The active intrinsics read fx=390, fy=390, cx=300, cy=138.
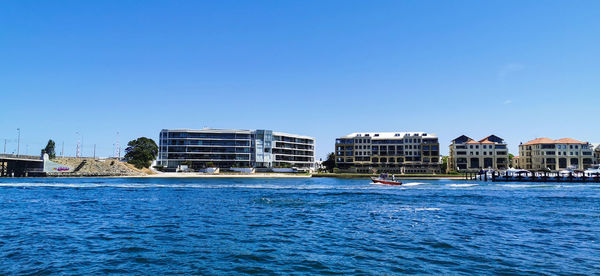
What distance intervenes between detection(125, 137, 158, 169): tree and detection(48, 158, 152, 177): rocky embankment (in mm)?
3204

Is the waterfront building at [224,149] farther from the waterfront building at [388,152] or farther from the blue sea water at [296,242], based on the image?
the blue sea water at [296,242]

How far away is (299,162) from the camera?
173 metres

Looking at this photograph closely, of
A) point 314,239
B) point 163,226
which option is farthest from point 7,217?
point 314,239

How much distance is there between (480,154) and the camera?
15188 cm

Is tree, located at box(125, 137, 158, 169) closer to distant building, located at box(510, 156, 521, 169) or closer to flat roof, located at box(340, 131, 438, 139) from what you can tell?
flat roof, located at box(340, 131, 438, 139)

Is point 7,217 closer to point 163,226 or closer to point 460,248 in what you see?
point 163,226

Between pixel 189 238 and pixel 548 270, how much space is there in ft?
53.4

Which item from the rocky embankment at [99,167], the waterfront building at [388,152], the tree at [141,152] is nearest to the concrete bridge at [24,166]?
the rocky embankment at [99,167]

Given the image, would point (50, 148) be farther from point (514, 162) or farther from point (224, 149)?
point (514, 162)

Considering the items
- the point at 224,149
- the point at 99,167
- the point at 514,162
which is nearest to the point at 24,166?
the point at 99,167

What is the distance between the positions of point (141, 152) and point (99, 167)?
1477 centimetres

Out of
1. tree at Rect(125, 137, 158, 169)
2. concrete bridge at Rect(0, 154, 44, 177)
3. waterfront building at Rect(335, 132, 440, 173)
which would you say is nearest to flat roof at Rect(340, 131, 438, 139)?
waterfront building at Rect(335, 132, 440, 173)

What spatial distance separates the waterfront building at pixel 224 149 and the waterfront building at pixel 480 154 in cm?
6768

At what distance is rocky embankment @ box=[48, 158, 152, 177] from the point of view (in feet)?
430
